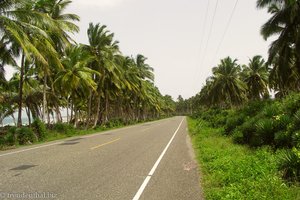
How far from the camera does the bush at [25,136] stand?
21328mm

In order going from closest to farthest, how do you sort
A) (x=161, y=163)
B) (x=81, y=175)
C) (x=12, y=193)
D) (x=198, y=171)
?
1. (x=12, y=193)
2. (x=81, y=175)
3. (x=198, y=171)
4. (x=161, y=163)

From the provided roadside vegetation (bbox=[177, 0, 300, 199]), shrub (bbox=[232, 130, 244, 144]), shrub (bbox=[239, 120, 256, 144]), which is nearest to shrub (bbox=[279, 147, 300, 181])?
roadside vegetation (bbox=[177, 0, 300, 199])

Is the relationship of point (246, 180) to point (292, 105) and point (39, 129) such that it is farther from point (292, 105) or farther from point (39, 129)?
point (39, 129)

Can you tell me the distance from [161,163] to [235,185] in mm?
4344

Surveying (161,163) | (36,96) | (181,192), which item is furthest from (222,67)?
(181,192)

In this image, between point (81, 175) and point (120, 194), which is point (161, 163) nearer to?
point (81, 175)

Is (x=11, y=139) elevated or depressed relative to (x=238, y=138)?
elevated

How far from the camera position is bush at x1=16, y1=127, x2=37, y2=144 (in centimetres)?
2133

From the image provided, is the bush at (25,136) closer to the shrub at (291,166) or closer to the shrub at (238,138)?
the shrub at (238,138)

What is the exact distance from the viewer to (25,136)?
21.6m

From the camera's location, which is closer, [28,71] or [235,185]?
[235,185]

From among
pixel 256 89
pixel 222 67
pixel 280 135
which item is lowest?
pixel 280 135

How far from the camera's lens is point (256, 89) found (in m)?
63.1

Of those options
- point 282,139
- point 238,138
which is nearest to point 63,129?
point 238,138
